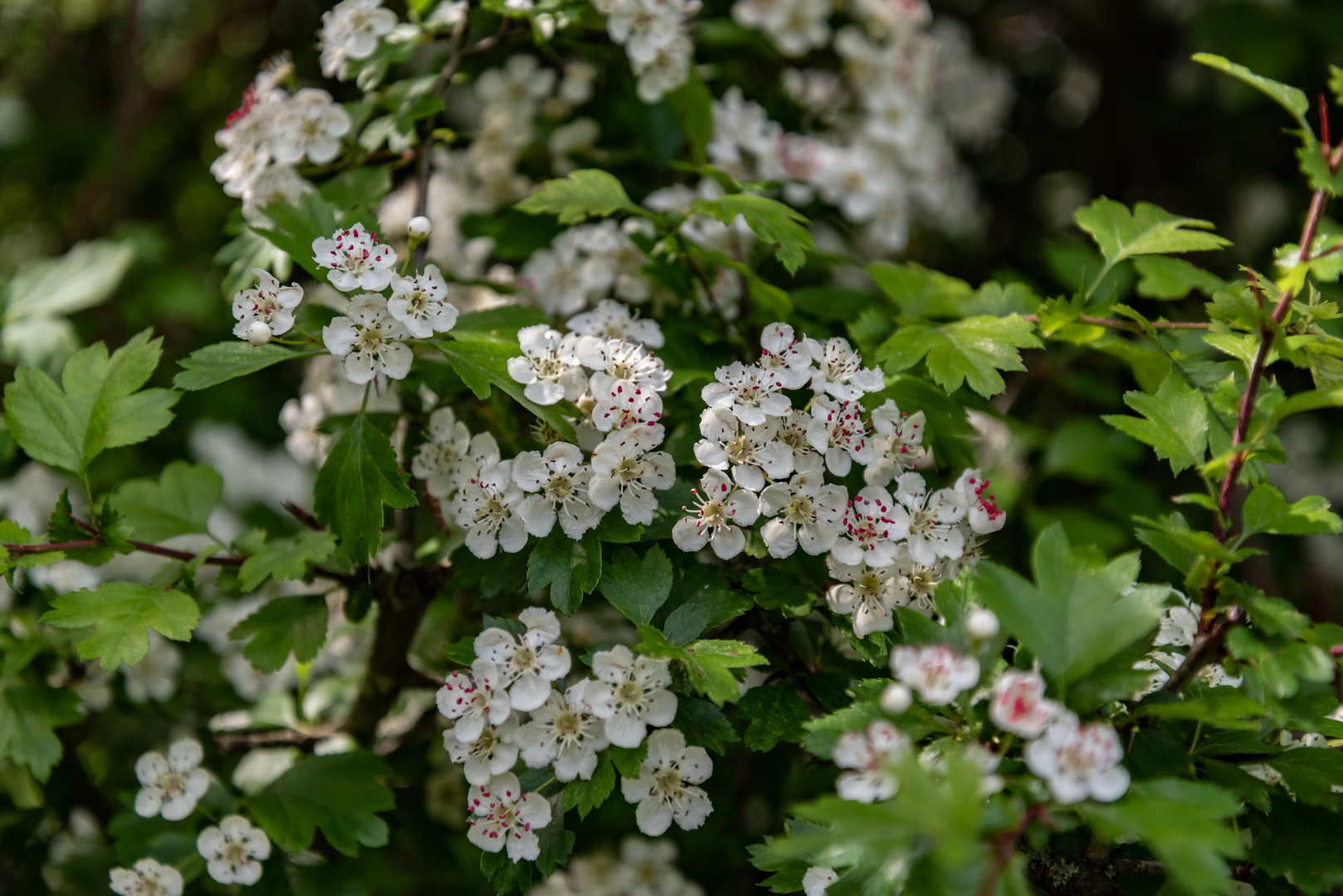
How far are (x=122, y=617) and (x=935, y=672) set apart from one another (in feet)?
3.58

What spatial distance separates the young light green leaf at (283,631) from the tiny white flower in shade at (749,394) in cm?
80

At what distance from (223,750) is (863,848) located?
1287 mm

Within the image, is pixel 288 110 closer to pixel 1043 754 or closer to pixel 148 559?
pixel 148 559

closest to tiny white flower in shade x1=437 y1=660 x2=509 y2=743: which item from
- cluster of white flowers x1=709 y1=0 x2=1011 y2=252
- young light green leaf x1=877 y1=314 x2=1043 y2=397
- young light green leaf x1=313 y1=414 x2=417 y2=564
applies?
young light green leaf x1=313 y1=414 x2=417 y2=564

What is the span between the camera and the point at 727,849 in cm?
186

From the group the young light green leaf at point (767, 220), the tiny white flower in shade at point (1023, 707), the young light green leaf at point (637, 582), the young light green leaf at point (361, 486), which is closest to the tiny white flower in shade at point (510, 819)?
the young light green leaf at point (637, 582)

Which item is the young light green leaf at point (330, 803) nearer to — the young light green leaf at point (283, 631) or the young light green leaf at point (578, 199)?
the young light green leaf at point (283, 631)

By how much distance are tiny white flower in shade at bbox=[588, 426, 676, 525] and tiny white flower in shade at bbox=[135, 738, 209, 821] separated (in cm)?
86

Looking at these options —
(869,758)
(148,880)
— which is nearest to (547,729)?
(869,758)

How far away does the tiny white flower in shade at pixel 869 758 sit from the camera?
3.42 ft

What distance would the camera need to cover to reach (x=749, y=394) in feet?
4.37

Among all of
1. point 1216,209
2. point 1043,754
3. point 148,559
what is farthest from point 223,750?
point 1216,209

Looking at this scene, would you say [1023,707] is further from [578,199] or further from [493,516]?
[578,199]

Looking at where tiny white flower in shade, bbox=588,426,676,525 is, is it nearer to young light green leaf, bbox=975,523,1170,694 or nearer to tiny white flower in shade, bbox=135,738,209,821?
young light green leaf, bbox=975,523,1170,694
